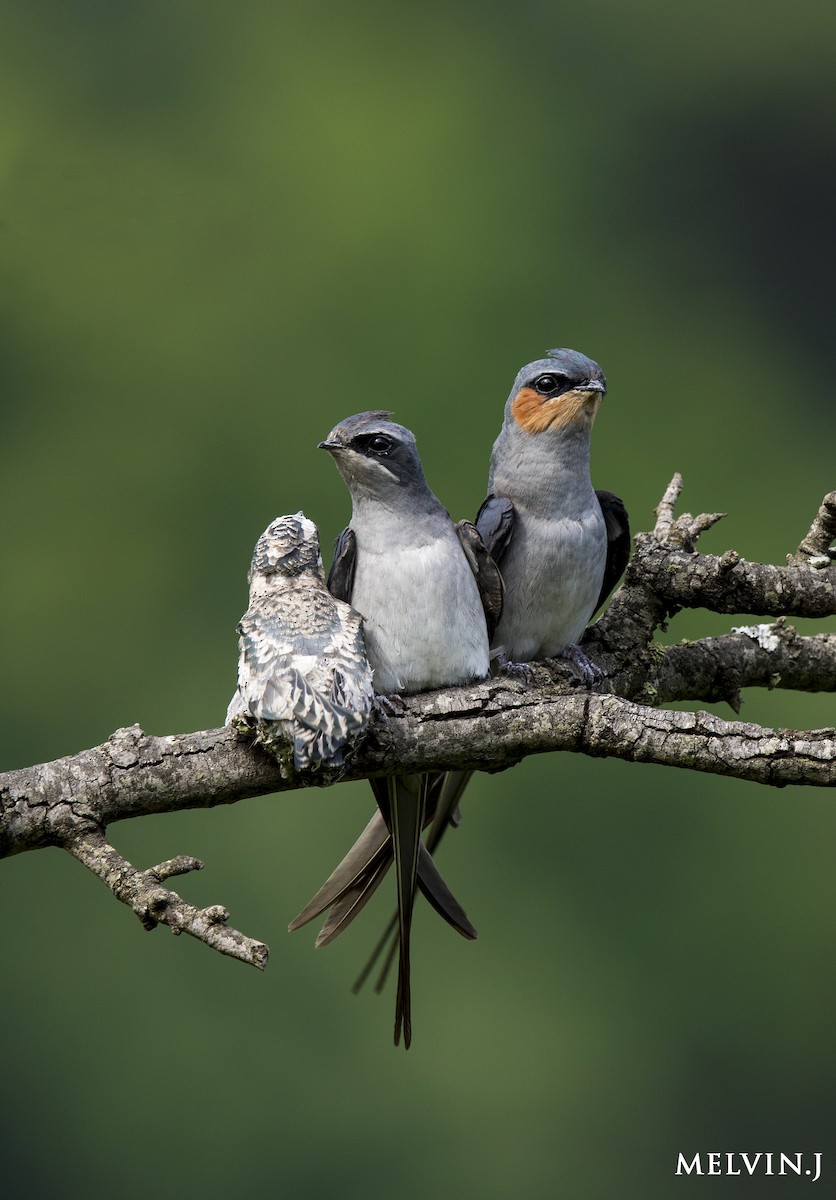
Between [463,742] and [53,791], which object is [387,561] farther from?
[53,791]

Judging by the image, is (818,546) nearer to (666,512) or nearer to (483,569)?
(666,512)

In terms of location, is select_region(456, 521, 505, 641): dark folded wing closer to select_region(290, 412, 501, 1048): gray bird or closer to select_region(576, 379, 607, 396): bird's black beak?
select_region(290, 412, 501, 1048): gray bird

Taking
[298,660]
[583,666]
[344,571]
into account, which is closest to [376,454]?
[344,571]

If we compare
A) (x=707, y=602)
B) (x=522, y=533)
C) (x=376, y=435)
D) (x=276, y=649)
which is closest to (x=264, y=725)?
(x=276, y=649)

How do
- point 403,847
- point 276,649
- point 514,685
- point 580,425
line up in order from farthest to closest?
point 580,425 < point 403,847 < point 514,685 < point 276,649

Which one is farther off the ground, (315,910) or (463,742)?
(463,742)

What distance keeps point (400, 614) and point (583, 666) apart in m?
0.46

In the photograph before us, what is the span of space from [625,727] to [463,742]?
0.79 feet

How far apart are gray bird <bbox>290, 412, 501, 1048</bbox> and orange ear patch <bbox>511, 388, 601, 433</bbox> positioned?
0.30 metres

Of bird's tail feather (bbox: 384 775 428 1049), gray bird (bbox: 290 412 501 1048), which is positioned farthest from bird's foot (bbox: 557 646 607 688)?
bird's tail feather (bbox: 384 775 428 1049)

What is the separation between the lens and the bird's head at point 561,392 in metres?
2.35

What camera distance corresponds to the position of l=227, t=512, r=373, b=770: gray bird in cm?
172

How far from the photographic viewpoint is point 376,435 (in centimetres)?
210

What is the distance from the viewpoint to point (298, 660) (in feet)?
5.88
